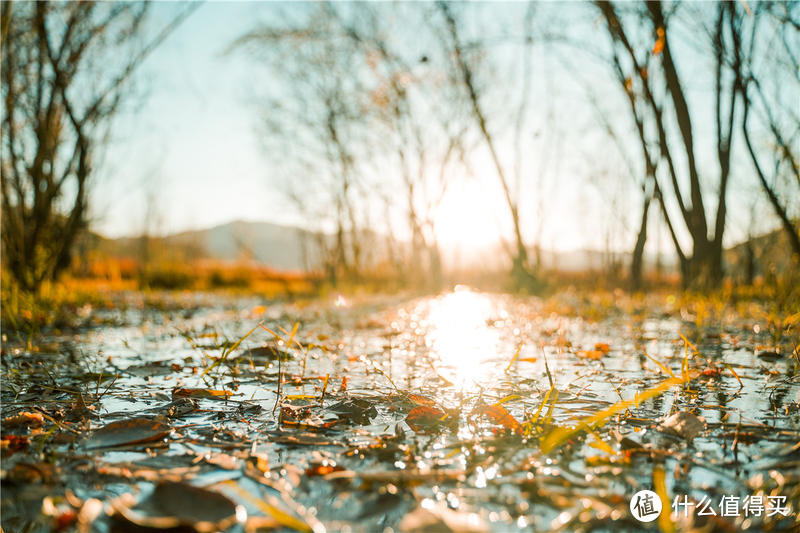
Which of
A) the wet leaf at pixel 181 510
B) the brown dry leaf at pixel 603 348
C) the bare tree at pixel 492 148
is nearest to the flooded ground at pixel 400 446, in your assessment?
the wet leaf at pixel 181 510

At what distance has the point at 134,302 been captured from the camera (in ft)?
24.0

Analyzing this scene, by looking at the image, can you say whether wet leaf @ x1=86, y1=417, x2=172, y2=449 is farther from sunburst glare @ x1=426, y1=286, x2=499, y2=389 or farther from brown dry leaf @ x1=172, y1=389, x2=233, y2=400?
sunburst glare @ x1=426, y1=286, x2=499, y2=389

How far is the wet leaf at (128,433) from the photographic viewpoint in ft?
4.72

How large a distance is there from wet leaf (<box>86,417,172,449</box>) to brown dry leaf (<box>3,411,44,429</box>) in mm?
243

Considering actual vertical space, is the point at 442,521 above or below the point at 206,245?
below

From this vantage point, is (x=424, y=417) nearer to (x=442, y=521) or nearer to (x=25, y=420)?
(x=442, y=521)

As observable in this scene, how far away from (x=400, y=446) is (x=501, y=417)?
0.39 meters

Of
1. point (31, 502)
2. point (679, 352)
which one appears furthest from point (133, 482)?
point (679, 352)

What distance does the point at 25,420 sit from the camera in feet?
5.25

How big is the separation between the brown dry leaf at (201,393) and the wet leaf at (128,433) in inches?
15.9

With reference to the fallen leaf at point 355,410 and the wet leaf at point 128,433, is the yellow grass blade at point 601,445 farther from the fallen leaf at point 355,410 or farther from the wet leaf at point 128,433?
the wet leaf at point 128,433

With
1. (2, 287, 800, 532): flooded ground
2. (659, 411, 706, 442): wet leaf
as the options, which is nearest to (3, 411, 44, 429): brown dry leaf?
(2, 287, 800, 532): flooded ground

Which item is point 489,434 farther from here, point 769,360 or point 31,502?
point 769,360

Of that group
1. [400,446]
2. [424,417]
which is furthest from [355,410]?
[400,446]
